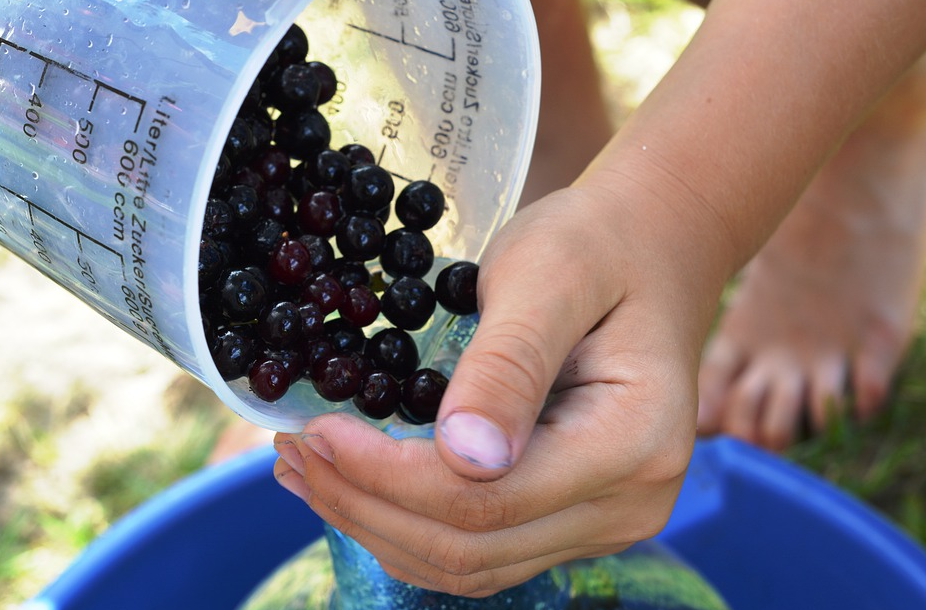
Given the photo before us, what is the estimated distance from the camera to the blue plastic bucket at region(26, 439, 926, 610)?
34.4 inches

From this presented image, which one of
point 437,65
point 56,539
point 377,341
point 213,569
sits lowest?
point 56,539

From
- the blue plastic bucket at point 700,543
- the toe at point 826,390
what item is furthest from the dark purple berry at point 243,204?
the toe at point 826,390

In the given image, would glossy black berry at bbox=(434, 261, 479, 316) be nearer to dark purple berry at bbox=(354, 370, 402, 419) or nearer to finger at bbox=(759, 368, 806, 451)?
dark purple berry at bbox=(354, 370, 402, 419)

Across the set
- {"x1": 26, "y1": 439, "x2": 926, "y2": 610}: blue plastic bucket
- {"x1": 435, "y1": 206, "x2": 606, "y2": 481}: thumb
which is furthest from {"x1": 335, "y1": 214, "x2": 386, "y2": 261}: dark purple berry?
{"x1": 26, "y1": 439, "x2": 926, "y2": 610}: blue plastic bucket

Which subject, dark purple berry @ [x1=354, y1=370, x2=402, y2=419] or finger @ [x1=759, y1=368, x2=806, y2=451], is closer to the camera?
dark purple berry @ [x1=354, y1=370, x2=402, y2=419]

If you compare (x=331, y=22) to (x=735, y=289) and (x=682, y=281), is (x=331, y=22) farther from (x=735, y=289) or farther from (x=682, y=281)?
(x=735, y=289)

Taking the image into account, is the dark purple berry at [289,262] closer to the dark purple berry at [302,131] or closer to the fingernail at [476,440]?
the dark purple berry at [302,131]

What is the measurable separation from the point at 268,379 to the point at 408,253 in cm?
13

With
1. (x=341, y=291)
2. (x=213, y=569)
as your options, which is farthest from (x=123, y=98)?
(x=213, y=569)

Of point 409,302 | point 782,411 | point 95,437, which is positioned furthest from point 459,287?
point 95,437

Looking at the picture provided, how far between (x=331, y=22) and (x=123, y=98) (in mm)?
230

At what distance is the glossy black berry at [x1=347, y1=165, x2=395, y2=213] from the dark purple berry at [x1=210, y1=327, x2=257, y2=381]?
0.40ft

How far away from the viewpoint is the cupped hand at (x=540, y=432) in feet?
1.47

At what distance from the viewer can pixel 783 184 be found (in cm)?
66
